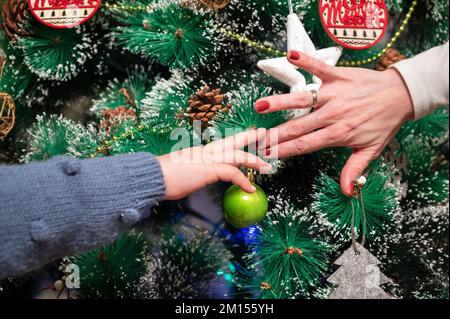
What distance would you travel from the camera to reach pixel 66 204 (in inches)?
20.3

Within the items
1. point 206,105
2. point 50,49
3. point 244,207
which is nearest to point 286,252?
point 244,207

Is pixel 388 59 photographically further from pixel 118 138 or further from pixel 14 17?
pixel 14 17

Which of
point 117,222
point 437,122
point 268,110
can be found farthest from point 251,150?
point 437,122

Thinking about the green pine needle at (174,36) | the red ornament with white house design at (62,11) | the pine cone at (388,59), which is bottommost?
the pine cone at (388,59)

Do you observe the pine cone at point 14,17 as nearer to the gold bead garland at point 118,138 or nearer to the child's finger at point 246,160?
the gold bead garland at point 118,138

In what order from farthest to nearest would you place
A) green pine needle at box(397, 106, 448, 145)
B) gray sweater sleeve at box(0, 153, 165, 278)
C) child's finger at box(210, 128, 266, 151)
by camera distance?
green pine needle at box(397, 106, 448, 145) < child's finger at box(210, 128, 266, 151) < gray sweater sleeve at box(0, 153, 165, 278)

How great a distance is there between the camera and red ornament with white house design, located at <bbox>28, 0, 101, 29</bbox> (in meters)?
0.64

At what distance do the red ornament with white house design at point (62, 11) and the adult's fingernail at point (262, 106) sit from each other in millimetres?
256

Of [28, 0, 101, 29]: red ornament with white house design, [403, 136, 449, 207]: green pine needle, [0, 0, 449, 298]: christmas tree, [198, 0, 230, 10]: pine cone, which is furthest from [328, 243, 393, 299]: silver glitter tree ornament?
[28, 0, 101, 29]: red ornament with white house design

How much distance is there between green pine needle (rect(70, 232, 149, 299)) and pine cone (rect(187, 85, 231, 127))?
210 millimetres

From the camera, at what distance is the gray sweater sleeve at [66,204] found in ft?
1.65

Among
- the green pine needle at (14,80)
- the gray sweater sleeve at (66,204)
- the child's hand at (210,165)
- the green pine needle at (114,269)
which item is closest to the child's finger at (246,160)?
the child's hand at (210,165)

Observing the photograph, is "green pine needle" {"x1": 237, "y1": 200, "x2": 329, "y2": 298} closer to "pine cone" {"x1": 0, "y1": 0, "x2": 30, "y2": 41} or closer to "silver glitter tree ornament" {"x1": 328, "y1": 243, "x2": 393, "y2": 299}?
"silver glitter tree ornament" {"x1": 328, "y1": 243, "x2": 393, "y2": 299}
